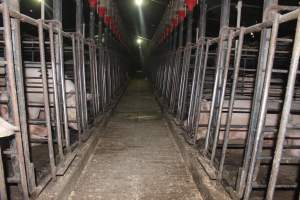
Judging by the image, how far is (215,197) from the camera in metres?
2.97

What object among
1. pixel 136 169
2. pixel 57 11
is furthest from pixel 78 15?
pixel 136 169

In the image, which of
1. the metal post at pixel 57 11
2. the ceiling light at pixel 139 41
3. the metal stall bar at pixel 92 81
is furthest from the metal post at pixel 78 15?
the ceiling light at pixel 139 41

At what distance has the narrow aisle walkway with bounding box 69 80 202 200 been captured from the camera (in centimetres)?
367

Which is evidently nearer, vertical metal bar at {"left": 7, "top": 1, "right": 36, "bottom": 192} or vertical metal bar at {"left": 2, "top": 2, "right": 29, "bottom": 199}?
vertical metal bar at {"left": 2, "top": 2, "right": 29, "bottom": 199}

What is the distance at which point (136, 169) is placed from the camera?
174 inches

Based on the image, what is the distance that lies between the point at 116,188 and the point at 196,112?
1963 millimetres

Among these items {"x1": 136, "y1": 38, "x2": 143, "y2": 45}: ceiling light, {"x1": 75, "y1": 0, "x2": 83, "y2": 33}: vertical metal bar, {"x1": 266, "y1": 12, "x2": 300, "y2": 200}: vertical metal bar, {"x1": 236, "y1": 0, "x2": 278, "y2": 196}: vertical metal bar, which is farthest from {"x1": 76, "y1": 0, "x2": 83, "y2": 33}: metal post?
{"x1": 136, "y1": 38, "x2": 143, "y2": 45}: ceiling light

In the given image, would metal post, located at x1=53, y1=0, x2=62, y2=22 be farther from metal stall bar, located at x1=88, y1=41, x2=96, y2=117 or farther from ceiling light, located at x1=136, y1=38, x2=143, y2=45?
ceiling light, located at x1=136, y1=38, x2=143, y2=45

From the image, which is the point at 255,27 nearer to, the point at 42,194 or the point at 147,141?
the point at 42,194

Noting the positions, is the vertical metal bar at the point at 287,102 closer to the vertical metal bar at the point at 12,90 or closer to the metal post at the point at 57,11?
the vertical metal bar at the point at 12,90

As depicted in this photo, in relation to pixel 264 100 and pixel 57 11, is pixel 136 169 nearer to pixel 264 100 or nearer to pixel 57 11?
pixel 264 100

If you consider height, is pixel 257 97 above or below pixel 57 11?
below

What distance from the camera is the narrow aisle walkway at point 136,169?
144 inches

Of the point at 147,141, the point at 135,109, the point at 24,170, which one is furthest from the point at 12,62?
the point at 135,109
